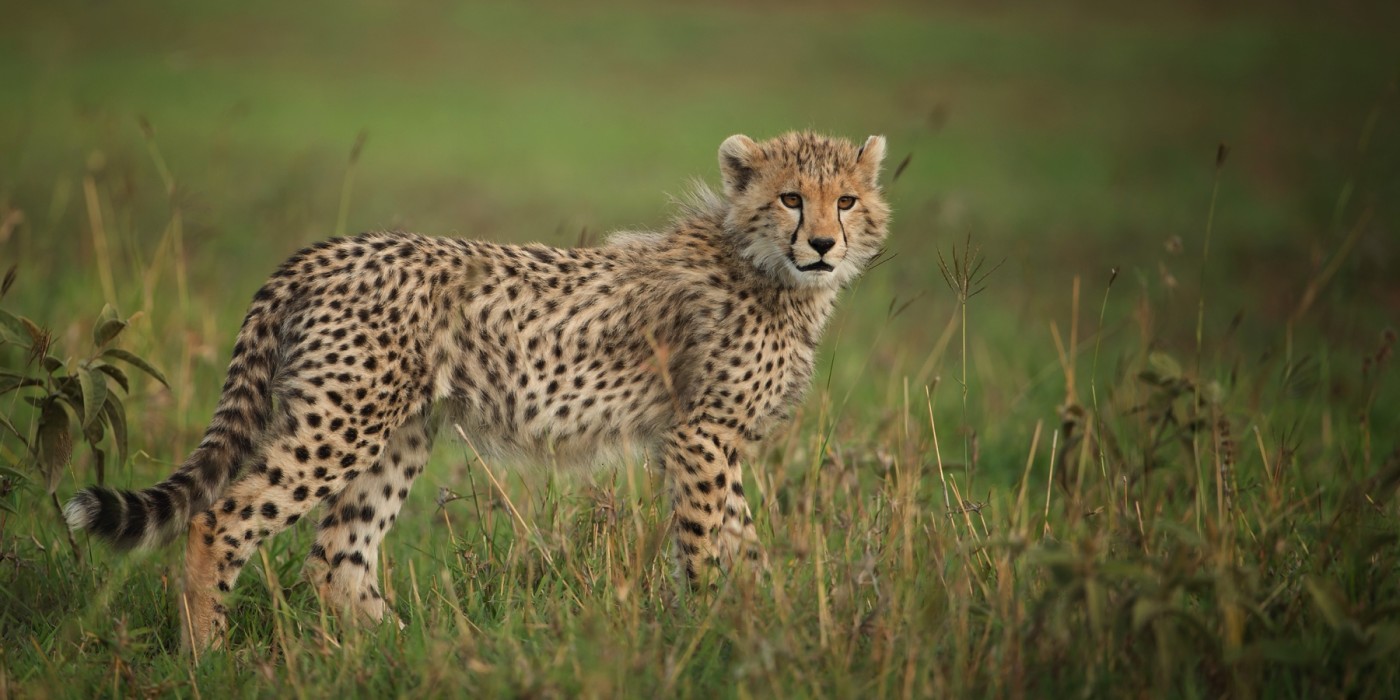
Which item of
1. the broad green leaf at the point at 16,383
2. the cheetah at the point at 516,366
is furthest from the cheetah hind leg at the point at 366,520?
the broad green leaf at the point at 16,383

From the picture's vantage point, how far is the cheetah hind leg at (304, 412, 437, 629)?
4.26 m

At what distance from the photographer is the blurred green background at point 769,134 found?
23.8 ft

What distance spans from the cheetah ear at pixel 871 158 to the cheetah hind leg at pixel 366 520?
1749 mm

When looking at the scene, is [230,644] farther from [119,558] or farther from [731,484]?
[731,484]

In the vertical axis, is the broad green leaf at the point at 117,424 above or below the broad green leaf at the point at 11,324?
below

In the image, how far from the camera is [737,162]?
469 cm

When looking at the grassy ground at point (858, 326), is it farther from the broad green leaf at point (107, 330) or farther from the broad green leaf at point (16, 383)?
the broad green leaf at point (107, 330)

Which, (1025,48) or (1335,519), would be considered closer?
(1335,519)

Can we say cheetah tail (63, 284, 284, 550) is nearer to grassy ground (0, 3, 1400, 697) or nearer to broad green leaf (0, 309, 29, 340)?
grassy ground (0, 3, 1400, 697)

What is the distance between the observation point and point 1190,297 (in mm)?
10562

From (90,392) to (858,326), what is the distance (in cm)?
660

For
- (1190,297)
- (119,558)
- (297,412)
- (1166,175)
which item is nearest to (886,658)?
(297,412)

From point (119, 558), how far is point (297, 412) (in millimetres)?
849

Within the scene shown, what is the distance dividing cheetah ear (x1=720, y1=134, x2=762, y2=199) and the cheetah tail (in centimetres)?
163
